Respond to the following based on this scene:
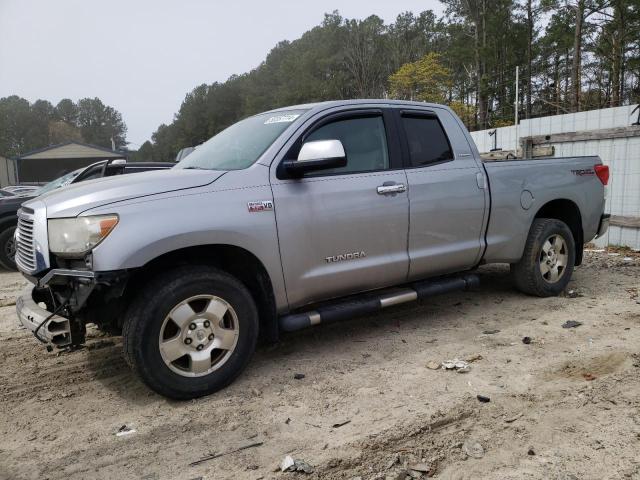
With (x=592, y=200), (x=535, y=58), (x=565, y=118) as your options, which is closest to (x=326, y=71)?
(x=535, y=58)

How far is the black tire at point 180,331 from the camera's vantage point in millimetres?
3086

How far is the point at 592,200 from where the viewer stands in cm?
555

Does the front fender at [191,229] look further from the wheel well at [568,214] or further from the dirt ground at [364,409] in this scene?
the wheel well at [568,214]

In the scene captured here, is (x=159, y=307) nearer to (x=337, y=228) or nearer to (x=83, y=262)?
(x=83, y=262)

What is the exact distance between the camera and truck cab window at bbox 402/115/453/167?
4383 mm

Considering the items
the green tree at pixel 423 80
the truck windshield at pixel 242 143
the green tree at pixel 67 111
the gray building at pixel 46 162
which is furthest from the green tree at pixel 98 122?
the truck windshield at pixel 242 143

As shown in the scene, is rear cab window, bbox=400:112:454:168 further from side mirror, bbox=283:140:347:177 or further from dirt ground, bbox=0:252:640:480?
dirt ground, bbox=0:252:640:480

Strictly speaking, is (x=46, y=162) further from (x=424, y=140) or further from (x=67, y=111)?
(x=67, y=111)

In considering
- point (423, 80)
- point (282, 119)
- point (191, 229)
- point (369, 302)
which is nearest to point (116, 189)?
point (191, 229)

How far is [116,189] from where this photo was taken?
3186 millimetres

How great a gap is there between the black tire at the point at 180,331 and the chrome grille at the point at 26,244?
2.52ft

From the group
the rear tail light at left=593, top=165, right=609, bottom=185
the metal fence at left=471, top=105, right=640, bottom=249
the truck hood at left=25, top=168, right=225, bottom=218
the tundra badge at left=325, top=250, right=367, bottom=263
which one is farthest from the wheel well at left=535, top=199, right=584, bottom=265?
the truck hood at left=25, top=168, right=225, bottom=218

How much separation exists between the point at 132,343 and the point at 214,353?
56cm

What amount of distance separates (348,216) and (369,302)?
2.36 ft
